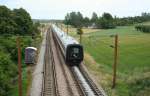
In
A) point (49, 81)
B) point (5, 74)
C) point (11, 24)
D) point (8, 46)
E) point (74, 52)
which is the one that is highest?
point (11, 24)

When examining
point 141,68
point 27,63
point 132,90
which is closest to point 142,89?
point 132,90

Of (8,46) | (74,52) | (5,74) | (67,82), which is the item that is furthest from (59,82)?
(8,46)

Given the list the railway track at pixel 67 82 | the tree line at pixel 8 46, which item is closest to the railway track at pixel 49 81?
the railway track at pixel 67 82

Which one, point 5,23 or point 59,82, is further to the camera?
point 5,23

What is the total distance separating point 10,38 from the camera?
5391 centimetres

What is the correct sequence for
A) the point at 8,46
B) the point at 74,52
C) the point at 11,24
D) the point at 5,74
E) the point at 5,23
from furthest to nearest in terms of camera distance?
the point at 11,24
the point at 5,23
the point at 8,46
the point at 74,52
the point at 5,74

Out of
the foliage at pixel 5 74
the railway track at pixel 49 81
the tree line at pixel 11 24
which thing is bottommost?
the railway track at pixel 49 81

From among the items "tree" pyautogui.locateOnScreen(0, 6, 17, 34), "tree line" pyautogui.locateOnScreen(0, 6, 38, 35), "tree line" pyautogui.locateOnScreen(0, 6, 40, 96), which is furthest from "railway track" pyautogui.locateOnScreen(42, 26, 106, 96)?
"tree line" pyautogui.locateOnScreen(0, 6, 38, 35)

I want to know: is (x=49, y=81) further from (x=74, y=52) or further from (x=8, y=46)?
(x=8, y=46)

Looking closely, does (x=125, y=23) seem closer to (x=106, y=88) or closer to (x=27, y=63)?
(x=27, y=63)

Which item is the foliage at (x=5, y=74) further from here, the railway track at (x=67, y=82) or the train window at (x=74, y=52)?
the train window at (x=74, y=52)

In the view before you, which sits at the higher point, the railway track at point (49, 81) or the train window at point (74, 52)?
the train window at point (74, 52)

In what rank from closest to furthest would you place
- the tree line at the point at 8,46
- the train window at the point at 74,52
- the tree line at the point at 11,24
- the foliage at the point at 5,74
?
the foliage at the point at 5,74, the tree line at the point at 8,46, the train window at the point at 74,52, the tree line at the point at 11,24

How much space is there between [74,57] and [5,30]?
19.1 m
